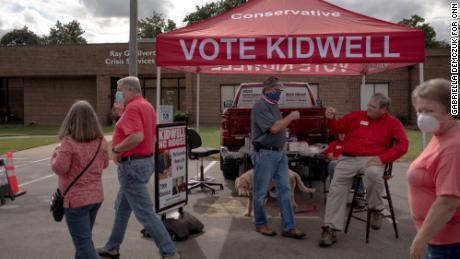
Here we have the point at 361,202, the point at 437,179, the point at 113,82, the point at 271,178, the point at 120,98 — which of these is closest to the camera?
the point at 437,179

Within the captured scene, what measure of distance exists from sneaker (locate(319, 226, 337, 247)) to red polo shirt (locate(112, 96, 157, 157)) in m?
2.28

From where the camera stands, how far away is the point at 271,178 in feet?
18.1

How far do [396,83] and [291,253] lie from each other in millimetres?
28222

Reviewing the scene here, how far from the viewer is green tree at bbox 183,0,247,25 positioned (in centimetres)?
6141

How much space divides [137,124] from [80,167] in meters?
0.77

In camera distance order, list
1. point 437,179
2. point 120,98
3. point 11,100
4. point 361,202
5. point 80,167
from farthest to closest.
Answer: point 11,100 < point 361,202 < point 120,98 < point 80,167 < point 437,179

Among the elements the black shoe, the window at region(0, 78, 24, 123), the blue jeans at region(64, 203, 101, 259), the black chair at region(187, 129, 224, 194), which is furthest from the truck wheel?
the window at region(0, 78, 24, 123)

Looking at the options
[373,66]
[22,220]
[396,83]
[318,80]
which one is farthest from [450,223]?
[396,83]

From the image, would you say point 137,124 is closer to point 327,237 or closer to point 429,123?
point 327,237

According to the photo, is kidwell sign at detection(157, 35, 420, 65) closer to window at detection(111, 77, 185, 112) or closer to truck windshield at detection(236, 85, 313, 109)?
truck windshield at detection(236, 85, 313, 109)

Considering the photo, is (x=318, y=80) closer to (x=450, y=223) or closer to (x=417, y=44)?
(x=417, y=44)

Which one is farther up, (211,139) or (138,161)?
(138,161)

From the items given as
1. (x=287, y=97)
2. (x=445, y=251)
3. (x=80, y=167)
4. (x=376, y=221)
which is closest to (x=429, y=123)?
(x=445, y=251)

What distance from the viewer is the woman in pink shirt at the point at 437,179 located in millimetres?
2148
